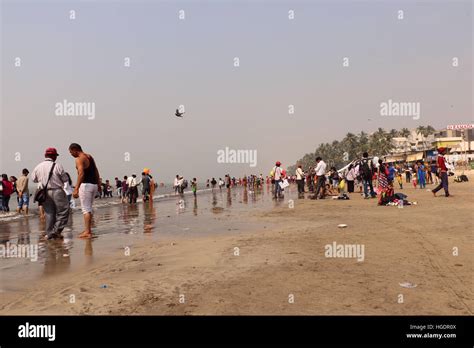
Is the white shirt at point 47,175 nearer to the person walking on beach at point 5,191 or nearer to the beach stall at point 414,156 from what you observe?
the person walking on beach at point 5,191

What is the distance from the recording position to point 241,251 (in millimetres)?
5641

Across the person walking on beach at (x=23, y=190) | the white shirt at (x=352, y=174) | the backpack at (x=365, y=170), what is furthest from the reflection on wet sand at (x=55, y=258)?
the white shirt at (x=352, y=174)

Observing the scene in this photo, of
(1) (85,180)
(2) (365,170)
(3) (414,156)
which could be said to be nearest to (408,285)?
(1) (85,180)

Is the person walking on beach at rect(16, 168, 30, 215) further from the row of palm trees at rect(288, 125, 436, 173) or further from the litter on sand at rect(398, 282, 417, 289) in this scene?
the row of palm trees at rect(288, 125, 436, 173)

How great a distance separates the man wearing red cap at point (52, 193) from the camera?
25.3 feet

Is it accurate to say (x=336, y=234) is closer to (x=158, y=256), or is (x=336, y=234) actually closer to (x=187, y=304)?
(x=158, y=256)

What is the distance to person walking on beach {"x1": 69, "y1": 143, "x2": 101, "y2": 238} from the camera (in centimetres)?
771

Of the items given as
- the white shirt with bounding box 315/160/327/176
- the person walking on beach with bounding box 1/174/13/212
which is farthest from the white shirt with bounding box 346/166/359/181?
the person walking on beach with bounding box 1/174/13/212

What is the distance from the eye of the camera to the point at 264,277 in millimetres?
4098

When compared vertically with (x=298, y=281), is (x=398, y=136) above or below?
above

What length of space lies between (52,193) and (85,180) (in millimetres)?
796

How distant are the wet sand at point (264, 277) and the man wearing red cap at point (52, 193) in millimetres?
1471
